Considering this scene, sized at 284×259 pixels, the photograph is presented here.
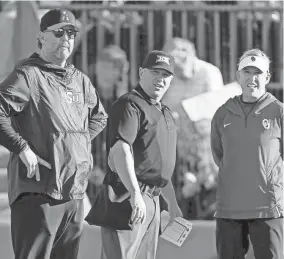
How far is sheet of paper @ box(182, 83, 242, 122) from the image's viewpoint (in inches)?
255

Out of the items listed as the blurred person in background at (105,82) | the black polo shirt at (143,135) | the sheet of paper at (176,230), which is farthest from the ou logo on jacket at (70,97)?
the blurred person in background at (105,82)

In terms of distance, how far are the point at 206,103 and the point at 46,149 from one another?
294 cm

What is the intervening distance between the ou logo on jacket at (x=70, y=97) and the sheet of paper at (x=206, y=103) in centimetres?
259

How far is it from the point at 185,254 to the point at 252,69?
171 centimetres

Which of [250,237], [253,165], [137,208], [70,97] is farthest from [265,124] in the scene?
[70,97]

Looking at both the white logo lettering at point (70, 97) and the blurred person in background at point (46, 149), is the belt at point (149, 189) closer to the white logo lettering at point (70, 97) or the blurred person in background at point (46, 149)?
the blurred person in background at point (46, 149)

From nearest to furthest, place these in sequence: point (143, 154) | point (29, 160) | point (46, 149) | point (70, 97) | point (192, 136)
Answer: point (29, 160) → point (46, 149) → point (70, 97) → point (143, 154) → point (192, 136)

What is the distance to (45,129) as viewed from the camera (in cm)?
380

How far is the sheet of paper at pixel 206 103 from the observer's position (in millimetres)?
6480

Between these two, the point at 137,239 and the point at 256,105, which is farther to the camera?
the point at 256,105

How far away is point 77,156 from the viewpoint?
3.87 m

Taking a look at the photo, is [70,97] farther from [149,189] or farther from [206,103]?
[206,103]

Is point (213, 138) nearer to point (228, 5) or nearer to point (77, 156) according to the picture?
point (77, 156)

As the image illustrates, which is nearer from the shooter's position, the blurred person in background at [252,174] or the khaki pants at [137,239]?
the khaki pants at [137,239]
